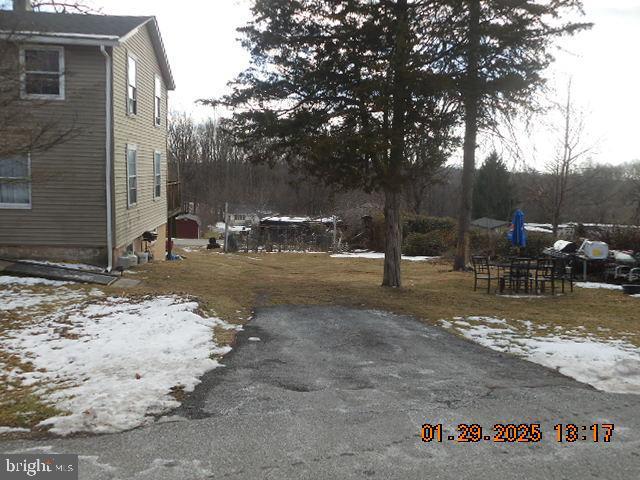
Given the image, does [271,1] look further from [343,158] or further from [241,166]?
[241,166]

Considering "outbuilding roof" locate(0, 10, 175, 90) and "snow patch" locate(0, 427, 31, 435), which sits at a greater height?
"outbuilding roof" locate(0, 10, 175, 90)

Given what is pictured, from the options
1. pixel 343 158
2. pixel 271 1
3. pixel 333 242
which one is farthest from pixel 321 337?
pixel 333 242

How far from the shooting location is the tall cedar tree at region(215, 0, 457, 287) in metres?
10.5

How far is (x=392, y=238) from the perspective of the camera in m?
12.7

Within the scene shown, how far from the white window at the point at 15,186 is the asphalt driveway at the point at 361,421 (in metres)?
8.33

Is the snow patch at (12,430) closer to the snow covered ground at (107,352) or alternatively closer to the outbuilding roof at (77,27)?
the snow covered ground at (107,352)

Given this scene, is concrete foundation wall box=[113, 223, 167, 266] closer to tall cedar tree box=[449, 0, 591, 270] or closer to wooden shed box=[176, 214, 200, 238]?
tall cedar tree box=[449, 0, 591, 270]

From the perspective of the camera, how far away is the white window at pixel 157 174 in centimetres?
1853

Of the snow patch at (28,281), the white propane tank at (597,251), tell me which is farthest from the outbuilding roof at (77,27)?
the white propane tank at (597,251)

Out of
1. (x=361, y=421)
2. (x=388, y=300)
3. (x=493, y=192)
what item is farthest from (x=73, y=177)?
(x=493, y=192)

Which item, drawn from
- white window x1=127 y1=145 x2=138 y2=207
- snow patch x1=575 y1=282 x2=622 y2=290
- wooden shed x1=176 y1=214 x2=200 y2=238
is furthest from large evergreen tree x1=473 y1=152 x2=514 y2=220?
white window x1=127 y1=145 x2=138 y2=207

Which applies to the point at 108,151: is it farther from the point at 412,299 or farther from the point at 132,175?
the point at 412,299

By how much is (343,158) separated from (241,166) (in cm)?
5907

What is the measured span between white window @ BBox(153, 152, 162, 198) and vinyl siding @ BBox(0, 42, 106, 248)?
5.85m
